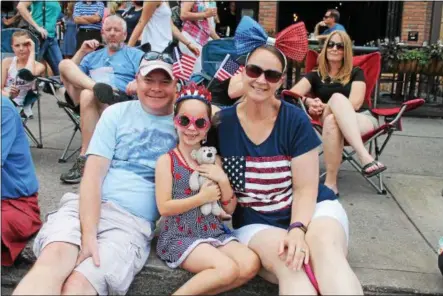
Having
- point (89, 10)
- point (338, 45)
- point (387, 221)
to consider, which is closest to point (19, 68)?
point (89, 10)

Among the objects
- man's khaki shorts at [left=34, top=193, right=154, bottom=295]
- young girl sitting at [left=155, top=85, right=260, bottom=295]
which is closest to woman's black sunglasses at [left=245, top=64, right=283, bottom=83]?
young girl sitting at [left=155, top=85, right=260, bottom=295]

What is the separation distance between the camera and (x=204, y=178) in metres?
2.75

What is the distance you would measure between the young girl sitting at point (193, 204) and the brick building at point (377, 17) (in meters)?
7.36

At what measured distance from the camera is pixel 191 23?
20.6 ft

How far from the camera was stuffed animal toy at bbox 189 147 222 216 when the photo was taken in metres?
2.73

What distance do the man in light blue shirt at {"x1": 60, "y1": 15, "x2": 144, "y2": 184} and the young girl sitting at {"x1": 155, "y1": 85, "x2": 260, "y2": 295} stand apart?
1647 millimetres

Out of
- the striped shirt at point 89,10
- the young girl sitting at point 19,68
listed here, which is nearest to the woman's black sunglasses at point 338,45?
the young girl sitting at point 19,68

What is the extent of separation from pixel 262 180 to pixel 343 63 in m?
2.40

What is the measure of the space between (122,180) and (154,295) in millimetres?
647

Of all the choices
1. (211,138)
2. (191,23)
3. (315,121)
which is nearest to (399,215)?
(315,121)

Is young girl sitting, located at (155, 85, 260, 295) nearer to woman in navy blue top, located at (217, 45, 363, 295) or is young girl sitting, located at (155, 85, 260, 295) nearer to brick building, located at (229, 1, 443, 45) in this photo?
woman in navy blue top, located at (217, 45, 363, 295)

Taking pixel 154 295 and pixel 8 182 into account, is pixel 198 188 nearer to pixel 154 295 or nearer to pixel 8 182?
pixel 154 295

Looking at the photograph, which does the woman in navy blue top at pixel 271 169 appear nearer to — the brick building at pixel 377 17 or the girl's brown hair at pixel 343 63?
the girl's brown hair at pixel 343 63

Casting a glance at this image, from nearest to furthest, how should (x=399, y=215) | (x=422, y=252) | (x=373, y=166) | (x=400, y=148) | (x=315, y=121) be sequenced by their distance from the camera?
1. (x=422, y=252)
2. (x=399, y=215)
3. (x=373, y=166)
4. (x=315, y=121)
5. (x=400, y=148)
